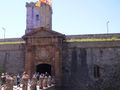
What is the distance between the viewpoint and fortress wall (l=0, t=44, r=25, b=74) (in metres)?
24.2

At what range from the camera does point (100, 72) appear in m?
22.7

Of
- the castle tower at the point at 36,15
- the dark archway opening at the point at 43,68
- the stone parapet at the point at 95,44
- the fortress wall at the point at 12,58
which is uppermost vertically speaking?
the castle tower at the point at 36,15

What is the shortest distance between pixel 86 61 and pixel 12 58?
29.4 feet

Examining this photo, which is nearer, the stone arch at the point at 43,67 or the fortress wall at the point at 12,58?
the fortress wall at the point at 12,58

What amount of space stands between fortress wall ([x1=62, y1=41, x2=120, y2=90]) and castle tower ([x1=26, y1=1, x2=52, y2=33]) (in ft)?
55.7

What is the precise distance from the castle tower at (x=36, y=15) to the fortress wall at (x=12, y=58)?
14.5 m

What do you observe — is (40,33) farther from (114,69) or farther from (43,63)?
(114,69)

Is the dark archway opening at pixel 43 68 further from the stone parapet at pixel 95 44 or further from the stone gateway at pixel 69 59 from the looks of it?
the stone parapet at pixel 95 44

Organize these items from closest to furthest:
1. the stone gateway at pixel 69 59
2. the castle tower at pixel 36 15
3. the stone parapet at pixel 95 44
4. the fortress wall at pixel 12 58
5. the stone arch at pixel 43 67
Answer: the stone gateway at pixel 69 59
the stone parapet at pixel 95 44
the fortress wall at pixel 12 58
the stone arch at pixel 43 67
the castle tower at pixel 36 15

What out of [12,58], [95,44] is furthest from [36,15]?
[95,44]

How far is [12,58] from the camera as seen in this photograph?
2456 centimetres

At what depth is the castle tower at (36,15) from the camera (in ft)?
128

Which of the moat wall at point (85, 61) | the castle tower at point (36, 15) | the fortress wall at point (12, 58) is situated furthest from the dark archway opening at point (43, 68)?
the castle tower at point (36, 15)

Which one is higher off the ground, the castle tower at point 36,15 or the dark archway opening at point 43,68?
the castle tower at point 36,15
